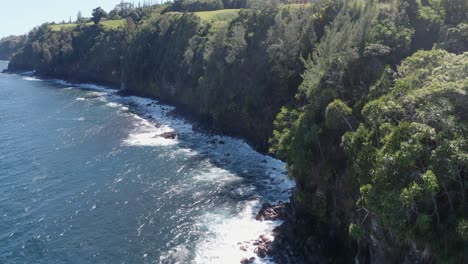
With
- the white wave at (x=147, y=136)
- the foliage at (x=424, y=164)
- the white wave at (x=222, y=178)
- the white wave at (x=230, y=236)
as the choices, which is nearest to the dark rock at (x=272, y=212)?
the white wave at (x=230, y=236)

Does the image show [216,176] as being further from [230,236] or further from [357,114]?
[357,114]

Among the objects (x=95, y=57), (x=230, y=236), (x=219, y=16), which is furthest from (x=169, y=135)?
(x=95, y=57)

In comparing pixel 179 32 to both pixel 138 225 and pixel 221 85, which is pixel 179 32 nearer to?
pixel 221 85

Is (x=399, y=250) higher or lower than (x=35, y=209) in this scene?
higher

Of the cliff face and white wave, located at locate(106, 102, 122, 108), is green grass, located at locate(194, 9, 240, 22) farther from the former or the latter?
the cliff face

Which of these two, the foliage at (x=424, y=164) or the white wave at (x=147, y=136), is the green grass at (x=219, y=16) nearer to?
the white wave at (x=147, y=136)

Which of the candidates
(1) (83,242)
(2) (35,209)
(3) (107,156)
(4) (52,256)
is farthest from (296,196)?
(3) (107,156)

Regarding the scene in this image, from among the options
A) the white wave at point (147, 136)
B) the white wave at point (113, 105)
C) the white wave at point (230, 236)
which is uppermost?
the white wave at point (113, 105)
